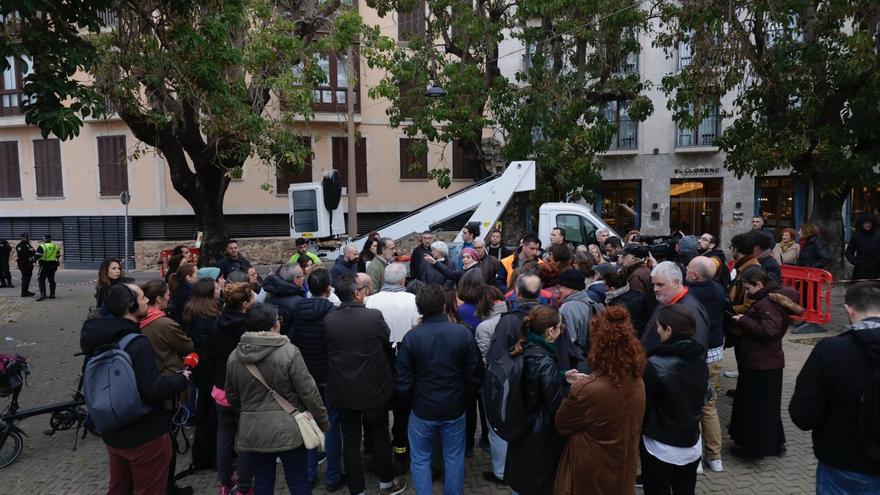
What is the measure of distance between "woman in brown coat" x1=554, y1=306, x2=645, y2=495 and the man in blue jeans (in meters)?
1.05

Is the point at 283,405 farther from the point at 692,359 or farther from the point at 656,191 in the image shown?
the point at 656,191

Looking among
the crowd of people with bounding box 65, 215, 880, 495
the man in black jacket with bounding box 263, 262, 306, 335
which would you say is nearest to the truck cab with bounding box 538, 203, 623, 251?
the crowd of people with bounding box 65, 215, 880, 495

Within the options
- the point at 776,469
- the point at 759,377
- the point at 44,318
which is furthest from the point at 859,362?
the point at 44,318

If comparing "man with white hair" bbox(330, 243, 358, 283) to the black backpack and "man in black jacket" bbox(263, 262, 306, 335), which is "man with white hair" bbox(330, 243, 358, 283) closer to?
"man in black jacket" bbox(263, 262, 306, 335)

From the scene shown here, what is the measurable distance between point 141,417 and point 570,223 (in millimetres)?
10181

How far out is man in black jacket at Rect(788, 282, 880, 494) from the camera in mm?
2973

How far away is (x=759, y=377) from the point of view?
5152mm

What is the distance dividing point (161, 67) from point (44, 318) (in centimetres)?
796

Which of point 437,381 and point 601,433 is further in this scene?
point 437,381

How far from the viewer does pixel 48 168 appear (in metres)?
22.3

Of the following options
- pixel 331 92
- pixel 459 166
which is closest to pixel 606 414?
pixel 331 92

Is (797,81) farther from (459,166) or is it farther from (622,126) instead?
(459,166)

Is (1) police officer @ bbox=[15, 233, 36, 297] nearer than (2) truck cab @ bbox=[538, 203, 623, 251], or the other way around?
(2) truck cab @ bbox=[538, 203, 623, 251]

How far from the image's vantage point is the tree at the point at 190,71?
21.3 feet
